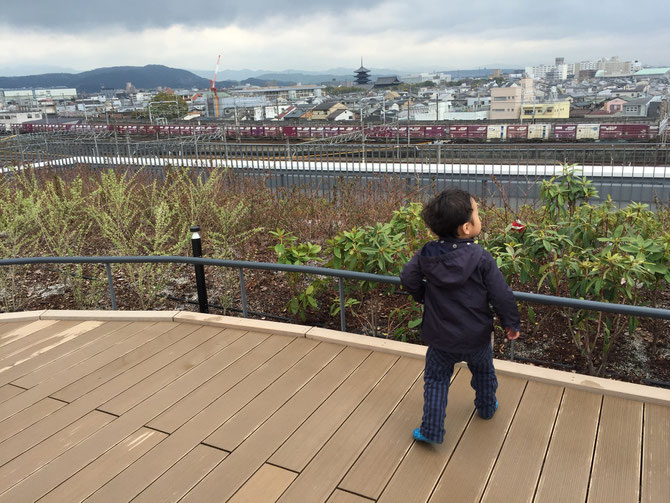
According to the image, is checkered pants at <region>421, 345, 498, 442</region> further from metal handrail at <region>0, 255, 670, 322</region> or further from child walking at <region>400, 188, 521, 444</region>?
metal handrail at <region>0, 255, 670, 322</region>

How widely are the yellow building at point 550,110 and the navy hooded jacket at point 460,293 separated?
82500mm

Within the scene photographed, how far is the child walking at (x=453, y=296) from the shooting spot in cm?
250

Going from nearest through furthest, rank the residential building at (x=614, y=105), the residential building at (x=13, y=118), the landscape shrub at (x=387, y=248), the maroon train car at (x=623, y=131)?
the landscape shrub at (x=387, y=248) → the maroon train car at (x=623, y=131) → the residential building at (x=13, y=118) → the residential building at (x=614, y=105)

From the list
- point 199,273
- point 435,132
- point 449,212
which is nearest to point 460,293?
point 449,212

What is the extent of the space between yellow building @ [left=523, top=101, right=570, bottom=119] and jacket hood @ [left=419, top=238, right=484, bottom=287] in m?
82.5

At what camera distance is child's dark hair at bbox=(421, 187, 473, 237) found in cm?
247

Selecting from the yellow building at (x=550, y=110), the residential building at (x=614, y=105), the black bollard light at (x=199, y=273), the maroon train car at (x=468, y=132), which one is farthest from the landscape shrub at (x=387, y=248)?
the residential building at (x=614, y=105)

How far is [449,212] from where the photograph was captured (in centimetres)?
247

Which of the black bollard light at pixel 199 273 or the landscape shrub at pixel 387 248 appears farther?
the black bollard light at pixel 199 273

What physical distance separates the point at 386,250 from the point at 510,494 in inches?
82.2

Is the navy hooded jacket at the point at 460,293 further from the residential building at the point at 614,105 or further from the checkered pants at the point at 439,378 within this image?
the residential building at the point at 614,105

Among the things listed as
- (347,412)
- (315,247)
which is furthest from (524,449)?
(315,247)

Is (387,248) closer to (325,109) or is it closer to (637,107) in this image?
(325,109)

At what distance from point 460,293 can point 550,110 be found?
304 ft
